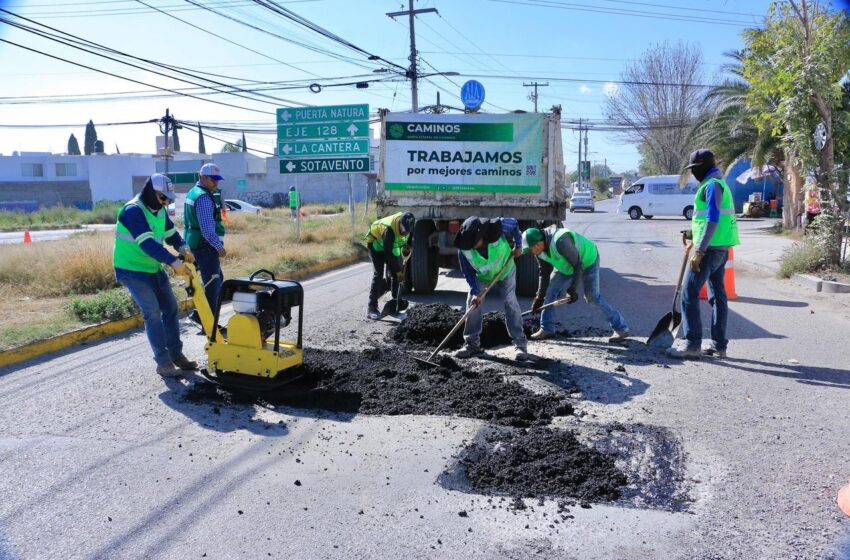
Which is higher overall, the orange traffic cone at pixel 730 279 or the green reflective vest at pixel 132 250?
the green reflective vest at pixel 132 250

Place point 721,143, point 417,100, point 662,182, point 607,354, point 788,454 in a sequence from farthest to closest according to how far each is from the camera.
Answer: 1. point 662,182
2. point 417,100
3. point 721,143
4. point 607,354
5. point 788,454

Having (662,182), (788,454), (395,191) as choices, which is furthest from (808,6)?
(662,182)

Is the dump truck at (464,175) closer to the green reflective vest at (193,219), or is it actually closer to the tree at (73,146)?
the green reflective vest at (193,219)

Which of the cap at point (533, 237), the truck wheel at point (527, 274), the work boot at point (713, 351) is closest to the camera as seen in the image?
the work boot at point (713, 351)

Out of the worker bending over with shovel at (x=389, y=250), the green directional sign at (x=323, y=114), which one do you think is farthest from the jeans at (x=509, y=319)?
the green directional sign at (x=323, y=114)

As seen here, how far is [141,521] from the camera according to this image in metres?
3.38

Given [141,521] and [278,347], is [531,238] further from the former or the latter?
[141,521]

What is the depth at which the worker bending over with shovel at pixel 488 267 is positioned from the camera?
5914mm

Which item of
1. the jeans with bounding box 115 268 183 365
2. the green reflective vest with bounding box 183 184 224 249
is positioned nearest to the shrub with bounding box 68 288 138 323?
the green reflective vest with bounding box 183 184 224 249

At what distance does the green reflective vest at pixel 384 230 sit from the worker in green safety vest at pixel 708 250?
3261mm

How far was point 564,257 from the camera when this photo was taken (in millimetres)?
6703

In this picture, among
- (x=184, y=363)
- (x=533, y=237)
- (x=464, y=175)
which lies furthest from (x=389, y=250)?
(x=184, y=363)

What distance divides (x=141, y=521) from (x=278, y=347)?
1.91 m

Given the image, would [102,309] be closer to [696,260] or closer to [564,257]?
[564,257]
